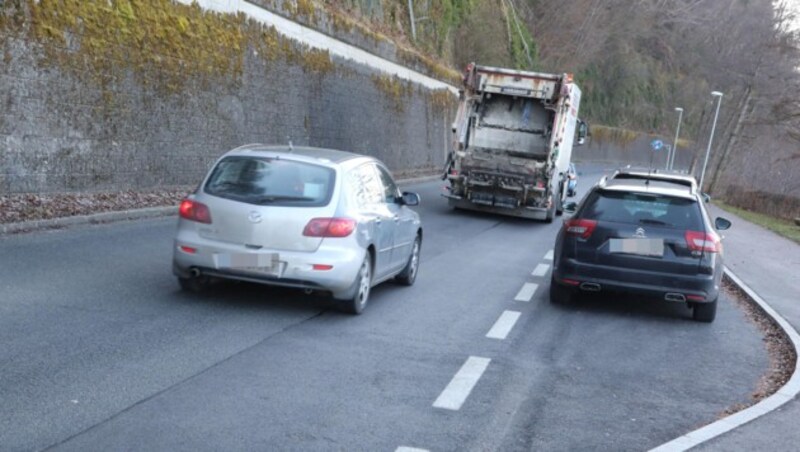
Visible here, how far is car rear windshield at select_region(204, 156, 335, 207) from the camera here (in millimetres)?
8352

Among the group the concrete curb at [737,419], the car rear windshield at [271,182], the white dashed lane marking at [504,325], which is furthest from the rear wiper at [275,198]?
the concrete curb at [737,419]

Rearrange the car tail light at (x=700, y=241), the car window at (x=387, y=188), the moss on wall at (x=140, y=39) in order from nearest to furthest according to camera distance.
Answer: the car tail light at (x=700, y=241)
the car window at (x=387, y=188)
the moss on wall at (x=140, y=39)

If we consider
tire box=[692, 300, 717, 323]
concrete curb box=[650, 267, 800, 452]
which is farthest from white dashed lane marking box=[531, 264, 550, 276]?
concrete curb box=[650, 267, 800, 452]

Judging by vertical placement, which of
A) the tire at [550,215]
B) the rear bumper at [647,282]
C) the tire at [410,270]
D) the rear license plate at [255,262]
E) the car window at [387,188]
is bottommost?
the tire at [550,215]

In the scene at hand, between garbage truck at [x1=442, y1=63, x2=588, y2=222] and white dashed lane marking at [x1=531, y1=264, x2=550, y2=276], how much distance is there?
23.8 ft

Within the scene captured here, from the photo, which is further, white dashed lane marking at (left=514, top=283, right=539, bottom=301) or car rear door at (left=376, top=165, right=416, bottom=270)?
white dashed lane marking at (left=514, top=283, right=539, bottom=301)

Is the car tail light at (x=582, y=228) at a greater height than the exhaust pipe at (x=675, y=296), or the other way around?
the car tail light at (x=582, y=228)

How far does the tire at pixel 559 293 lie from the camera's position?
10266 millimetres

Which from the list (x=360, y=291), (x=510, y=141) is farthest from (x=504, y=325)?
(x=510, y=141)

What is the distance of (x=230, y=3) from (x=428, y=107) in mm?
20083

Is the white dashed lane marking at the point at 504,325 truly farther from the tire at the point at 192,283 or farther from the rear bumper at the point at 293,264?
the tire at the point at 192,283

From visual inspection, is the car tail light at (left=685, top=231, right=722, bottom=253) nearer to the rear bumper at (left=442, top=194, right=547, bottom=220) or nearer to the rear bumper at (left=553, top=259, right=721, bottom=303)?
the rear bumper at (left=553, top=259, right=721, bottom=303)

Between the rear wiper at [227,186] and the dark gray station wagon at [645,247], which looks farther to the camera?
the dark gray station wagon at [645,247]

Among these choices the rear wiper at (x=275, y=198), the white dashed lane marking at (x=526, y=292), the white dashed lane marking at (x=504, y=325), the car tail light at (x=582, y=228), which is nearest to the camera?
the rear wiper at (x=275, y=198)
